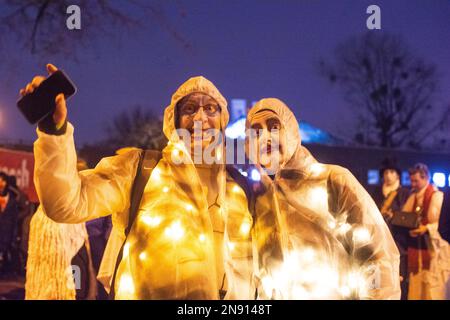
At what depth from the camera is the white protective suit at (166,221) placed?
2.16 m

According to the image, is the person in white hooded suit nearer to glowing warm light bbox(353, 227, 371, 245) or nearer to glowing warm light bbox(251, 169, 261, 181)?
glowing warm light bbox(251, 169, 261, 181)

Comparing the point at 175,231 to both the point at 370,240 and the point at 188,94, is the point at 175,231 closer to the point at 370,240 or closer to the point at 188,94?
the point at 188,94

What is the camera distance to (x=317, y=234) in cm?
259

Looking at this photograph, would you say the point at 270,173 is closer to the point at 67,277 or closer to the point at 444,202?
the point at 67,277

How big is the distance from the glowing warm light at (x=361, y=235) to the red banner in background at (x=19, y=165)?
574 cm

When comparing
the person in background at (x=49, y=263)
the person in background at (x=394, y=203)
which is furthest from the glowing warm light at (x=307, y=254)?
the person in background at (x=394, y=203)

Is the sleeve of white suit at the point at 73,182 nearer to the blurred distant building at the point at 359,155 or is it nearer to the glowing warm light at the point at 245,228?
the glowing warm light at the point at 245,228

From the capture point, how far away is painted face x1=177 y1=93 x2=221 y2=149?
245 cm

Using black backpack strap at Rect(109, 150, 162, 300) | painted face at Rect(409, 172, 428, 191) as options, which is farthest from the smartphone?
painted face at Rect(409, 172, 428, 191)

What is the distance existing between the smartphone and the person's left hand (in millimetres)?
3630

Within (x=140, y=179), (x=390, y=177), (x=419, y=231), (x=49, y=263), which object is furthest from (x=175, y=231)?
(x=390, y=177)

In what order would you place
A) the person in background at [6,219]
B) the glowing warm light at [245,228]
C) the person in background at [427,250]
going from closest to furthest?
the glowing warm light at [245,228] < the person in background at [427,250] < the person in background at [6,219]

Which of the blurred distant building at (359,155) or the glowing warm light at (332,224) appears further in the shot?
the blurred distant building at (359,155)
